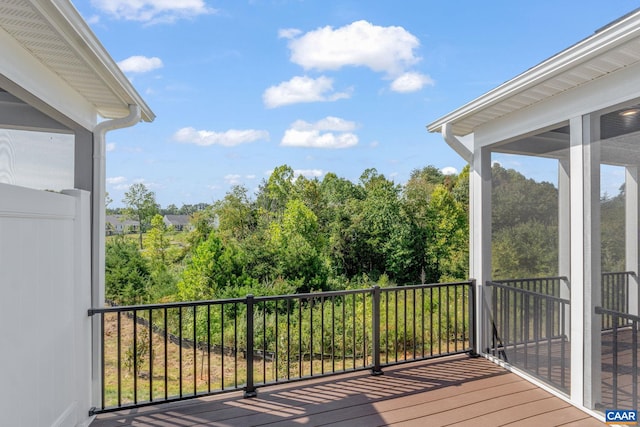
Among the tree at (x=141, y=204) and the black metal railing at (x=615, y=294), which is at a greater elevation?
the tree at (x=141, y=204)

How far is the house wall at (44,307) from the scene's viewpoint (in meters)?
1.73

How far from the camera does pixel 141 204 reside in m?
14.7

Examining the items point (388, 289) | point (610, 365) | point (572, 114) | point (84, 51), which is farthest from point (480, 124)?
point (84, 51)

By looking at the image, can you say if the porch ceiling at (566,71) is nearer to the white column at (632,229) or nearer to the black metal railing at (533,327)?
the white column at (632,229)

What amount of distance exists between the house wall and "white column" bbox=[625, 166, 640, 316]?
348 centimetres

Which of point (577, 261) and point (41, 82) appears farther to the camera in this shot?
point (577, 261)

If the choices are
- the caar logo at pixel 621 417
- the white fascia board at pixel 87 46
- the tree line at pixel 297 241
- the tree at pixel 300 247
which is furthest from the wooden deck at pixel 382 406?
the tree at pixel 300 247

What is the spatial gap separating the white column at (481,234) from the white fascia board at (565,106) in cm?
22

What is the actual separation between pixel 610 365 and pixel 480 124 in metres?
2.26

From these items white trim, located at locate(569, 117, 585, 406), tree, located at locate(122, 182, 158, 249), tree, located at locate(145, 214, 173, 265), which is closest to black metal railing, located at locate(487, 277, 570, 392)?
white trim, located at locate(569, 117, 585, 406)

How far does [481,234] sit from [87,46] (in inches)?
138

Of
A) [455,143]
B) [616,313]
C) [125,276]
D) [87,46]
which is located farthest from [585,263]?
[125,276]

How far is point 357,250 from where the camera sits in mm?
13055

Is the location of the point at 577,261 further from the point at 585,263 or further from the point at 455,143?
the point at 455,143
